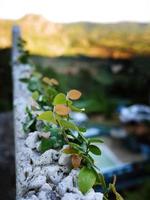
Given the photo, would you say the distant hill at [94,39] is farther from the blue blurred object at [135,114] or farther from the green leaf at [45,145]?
the green leaf at [45,145]

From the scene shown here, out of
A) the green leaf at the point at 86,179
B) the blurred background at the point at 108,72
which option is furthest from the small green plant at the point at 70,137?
the blurred background at the point at 108,72

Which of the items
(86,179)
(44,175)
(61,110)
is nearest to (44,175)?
(44,175)

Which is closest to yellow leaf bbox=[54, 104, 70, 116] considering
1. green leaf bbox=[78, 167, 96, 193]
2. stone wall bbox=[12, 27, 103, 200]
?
stone wall bbox=[12, 27, 103, 200]

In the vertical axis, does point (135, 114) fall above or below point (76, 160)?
below

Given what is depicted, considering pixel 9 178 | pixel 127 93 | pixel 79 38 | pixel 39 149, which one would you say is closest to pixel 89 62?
pixel 79 38

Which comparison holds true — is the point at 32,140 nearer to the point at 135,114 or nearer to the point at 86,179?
the point at 86,179
